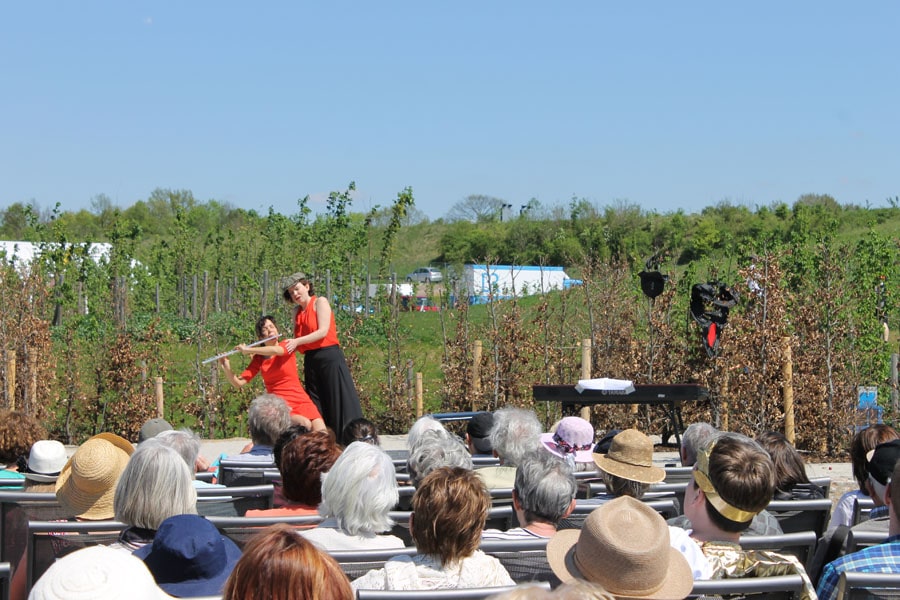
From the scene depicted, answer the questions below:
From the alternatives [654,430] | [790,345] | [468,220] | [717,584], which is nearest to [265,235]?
[654,430]

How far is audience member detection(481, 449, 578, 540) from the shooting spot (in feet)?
11.8

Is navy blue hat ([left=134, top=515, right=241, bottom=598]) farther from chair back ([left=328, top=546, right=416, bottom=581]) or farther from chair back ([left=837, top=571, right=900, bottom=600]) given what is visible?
chair back ([left=837, top=571, right=900, bottom=600])

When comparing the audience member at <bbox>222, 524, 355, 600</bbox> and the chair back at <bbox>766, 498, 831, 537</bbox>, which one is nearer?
the audience member at <bbox>222, 524, 355, 600</bbox>

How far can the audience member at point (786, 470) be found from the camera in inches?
182

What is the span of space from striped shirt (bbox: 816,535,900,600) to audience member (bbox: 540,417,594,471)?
2.34 m

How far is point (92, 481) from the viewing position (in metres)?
3.83

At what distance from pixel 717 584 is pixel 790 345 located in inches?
A: 300

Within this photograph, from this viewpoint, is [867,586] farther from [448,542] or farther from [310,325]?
[310,325]

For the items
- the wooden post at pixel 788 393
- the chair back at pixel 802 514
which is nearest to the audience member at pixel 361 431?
the chair back at pixel 802 514

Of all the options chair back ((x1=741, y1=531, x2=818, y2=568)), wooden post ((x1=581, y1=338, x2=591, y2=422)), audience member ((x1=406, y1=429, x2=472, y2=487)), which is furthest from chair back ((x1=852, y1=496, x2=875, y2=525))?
wooden post ((x1=581, y1=338, x2=591, y2=422))

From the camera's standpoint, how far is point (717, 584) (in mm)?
2689

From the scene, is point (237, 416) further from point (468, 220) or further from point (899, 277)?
point (468, 220)

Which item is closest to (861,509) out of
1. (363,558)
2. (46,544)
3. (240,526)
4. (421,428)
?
(421,428)

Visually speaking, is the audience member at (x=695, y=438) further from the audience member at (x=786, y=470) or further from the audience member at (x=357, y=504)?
the audience member at (x=357, y=504)
